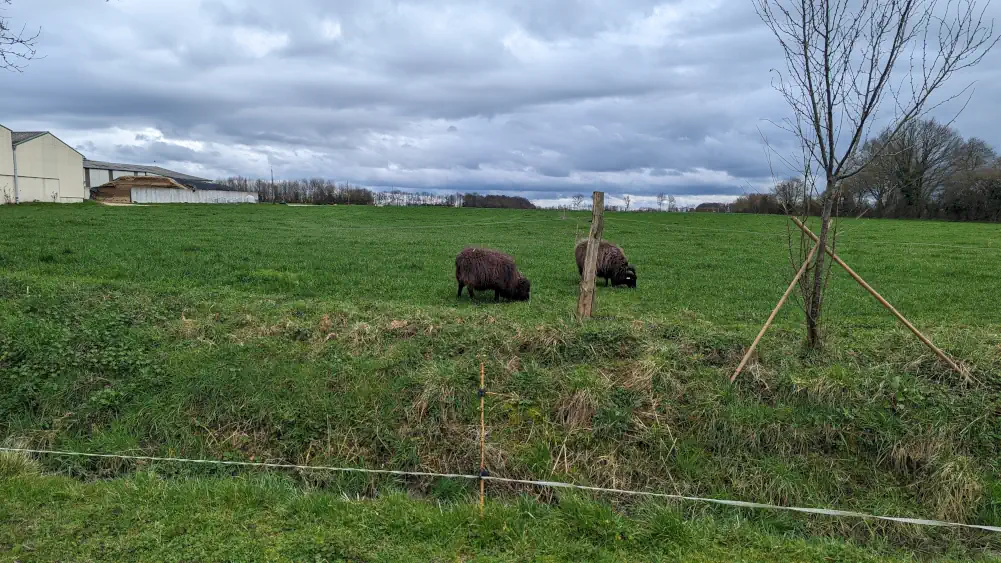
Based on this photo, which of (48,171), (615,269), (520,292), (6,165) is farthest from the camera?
(48,171)

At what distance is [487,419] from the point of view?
6.84 m

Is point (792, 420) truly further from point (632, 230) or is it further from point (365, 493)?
point (632, 230)

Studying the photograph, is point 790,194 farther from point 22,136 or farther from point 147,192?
point 147,192

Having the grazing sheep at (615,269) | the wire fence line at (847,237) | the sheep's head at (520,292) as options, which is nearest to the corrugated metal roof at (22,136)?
the wire fence line at (847,237)

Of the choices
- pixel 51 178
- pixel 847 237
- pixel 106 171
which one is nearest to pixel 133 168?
pixel 106 171

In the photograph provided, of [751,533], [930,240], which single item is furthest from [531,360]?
[930,240]

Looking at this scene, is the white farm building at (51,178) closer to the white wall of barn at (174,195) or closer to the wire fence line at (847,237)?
the white wall of barn at (174,195)

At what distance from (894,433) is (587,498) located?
345cm

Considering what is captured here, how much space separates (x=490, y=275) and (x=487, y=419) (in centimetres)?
672

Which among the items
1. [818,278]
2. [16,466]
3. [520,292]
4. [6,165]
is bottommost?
[16,466]

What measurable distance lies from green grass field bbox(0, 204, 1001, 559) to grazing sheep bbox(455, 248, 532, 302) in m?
2.15

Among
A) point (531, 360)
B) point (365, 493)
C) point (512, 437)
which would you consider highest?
point (531, 360)

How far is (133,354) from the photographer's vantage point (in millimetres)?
8172

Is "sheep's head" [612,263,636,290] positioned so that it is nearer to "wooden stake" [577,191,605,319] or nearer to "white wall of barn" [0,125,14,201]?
"wooden stake" [577,191,605,319]
